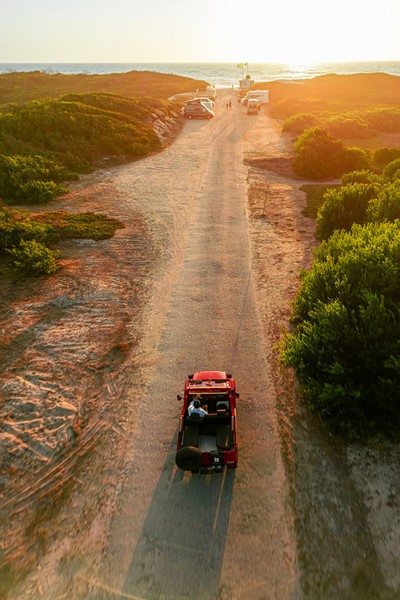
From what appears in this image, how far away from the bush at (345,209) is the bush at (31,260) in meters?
13.3

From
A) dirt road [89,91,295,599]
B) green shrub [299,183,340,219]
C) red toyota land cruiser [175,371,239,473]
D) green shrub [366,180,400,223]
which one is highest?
green shrub [366,180,400,223]

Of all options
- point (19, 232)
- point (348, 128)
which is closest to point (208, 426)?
point (19, 232)

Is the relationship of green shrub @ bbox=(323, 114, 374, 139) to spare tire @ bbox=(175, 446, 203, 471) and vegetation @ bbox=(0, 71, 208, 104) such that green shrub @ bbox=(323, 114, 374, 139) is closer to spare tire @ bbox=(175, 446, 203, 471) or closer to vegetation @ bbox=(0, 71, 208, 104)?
vegetation @ bbox=(0, 71, 208, 104)

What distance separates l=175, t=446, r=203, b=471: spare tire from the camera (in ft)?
23.0

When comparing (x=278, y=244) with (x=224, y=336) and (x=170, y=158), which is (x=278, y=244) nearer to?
(x=224, y=336)

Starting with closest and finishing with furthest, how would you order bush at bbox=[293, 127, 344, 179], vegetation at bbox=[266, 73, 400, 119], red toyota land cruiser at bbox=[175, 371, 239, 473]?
red toyota land cruiser at bbox=[175, 371, 239, 473]
bush at bbox=[293, 127, 344, 179]
vegetation at bbox=[266, 73, 400, 119]

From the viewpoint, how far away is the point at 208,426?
830 centimetres

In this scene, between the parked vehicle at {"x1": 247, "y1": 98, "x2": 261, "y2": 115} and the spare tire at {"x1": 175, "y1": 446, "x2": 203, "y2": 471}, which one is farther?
the parked vehicle at {"x1": 247, "y1": 98, "x2": 261, "y2": 115}

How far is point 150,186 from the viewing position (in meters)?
26.0

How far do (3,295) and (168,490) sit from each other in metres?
10.3

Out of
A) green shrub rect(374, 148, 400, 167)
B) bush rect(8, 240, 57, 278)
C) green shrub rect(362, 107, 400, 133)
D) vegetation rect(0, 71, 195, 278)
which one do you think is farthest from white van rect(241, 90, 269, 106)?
bush rect(8, 240, 57, 278)

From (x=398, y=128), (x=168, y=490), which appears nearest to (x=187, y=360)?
(x=168, y=490)

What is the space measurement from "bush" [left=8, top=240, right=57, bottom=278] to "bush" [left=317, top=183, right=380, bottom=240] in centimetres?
1332

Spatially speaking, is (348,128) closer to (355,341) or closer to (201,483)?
(355,341)
